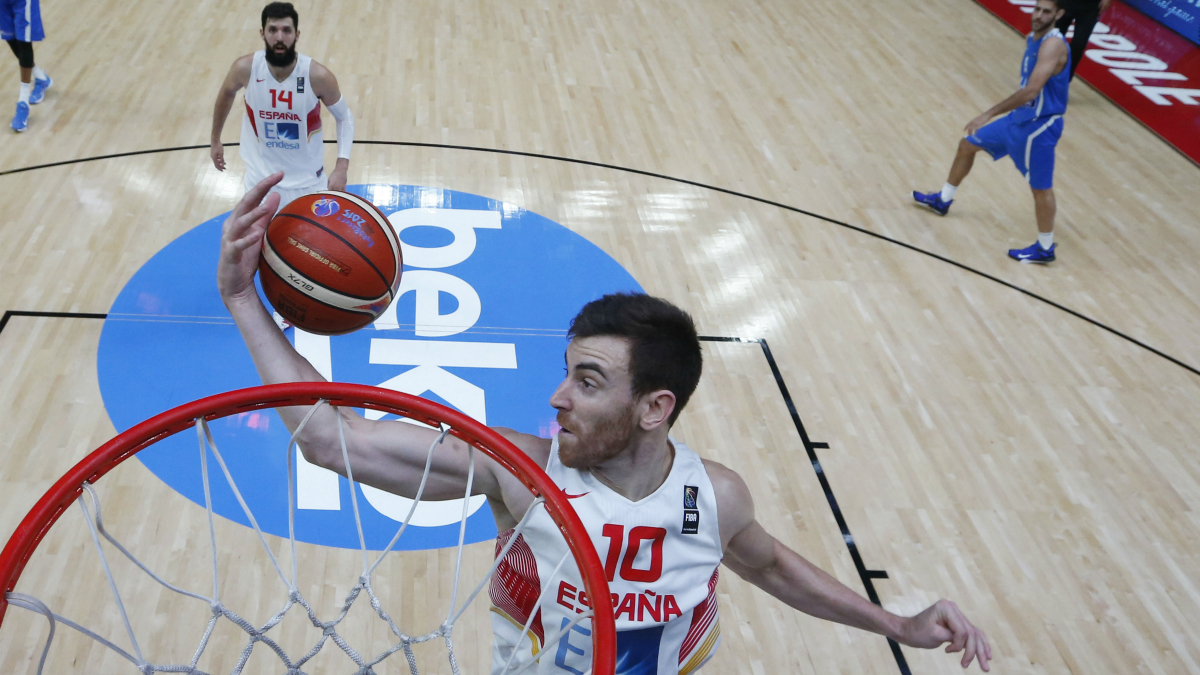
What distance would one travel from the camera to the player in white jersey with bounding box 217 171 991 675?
7.05 feet

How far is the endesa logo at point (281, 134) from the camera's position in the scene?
5039 mm

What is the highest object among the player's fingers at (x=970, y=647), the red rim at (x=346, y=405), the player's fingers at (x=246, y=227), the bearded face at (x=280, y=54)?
the player's fingers at (x=246, y=227)

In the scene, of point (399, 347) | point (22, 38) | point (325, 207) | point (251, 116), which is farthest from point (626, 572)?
point (22, 38)

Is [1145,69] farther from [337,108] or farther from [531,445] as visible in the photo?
[531,445]

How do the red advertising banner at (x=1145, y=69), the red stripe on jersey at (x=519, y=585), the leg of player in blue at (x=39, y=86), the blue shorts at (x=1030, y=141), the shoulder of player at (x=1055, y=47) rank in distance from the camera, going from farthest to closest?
the red advertising banner at (x=1145, y=69) < the leg of player in blue at (x=39, y=86) < the blue shorts at (x=1030, y=141) < the shoulder of player at (x=1055, y=47) < the red stripe on jersey at (x=519, y=585)

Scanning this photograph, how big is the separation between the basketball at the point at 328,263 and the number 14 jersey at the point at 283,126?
2643mm

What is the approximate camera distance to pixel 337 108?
511 centimetres

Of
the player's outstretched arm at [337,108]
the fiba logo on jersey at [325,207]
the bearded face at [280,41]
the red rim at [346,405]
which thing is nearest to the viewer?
the red rim at [346,405]

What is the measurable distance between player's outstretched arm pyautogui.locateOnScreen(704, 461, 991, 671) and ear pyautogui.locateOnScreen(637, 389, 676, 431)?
0.29 meters

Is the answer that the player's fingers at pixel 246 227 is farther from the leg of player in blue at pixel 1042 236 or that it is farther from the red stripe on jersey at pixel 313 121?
the leg of player in blue at pixel 1042 236

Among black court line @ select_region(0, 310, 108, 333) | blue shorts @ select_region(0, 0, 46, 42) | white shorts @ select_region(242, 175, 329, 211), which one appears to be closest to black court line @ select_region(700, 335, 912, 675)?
white shorts @ select_region(242, 175, 329, 211)

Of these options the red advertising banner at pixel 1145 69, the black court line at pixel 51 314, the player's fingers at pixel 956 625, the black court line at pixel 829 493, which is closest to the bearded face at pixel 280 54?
the black court line at pixel 51 314

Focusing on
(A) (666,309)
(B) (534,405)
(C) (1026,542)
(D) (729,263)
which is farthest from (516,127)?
(A) (666,309)

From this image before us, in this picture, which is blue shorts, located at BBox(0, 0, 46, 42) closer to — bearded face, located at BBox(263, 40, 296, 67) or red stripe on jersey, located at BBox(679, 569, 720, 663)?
bearded face, located at BBox(263, 40, 296, 67)
